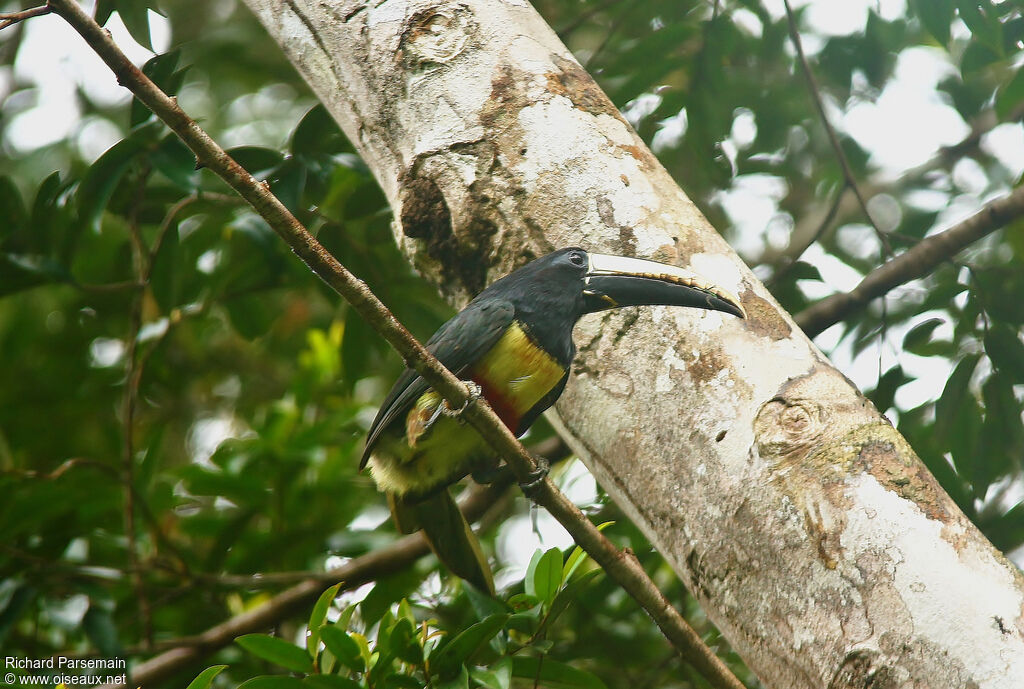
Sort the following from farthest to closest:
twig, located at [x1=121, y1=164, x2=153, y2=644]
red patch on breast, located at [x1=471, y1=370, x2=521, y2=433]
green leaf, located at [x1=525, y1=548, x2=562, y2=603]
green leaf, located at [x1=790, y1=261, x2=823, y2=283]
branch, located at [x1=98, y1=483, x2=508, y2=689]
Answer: green leaf, located at [x1=790, y1=261, x2=823, y2=283] → twig, located at [x1=121, y1=164, x2=153, y2=644] → branch, located at [x1=98, y1=483, x2=508, y2=689] → red patch on breast, located at [x1=471, y1=370, x2=521, y2=433] → green leaf, located at [x1=525, y1=548, x2=562, y2=603]

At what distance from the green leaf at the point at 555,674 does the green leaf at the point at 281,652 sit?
1.55 ft

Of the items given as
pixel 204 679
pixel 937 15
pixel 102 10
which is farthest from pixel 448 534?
pixel 937 15

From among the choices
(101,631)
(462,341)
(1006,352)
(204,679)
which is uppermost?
(462,341)

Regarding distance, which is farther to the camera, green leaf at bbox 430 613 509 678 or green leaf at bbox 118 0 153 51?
green leaf at bbox 118 0 153 51

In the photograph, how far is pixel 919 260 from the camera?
2928 mm

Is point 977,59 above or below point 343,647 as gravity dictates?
above

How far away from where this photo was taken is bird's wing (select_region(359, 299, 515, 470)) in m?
2.21

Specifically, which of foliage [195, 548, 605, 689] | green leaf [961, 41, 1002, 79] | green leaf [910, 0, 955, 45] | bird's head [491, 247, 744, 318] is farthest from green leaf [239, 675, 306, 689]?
green leaf [961, 41, 1002, 79]

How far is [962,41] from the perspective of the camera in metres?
4.12

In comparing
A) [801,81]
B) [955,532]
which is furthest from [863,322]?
[955,532]

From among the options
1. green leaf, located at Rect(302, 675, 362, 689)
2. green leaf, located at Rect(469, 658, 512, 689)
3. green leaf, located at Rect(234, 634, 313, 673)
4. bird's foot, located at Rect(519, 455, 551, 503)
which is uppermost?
bird's foot, located at Rect(519, 455, 551, 503)

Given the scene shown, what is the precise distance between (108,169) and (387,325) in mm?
1660

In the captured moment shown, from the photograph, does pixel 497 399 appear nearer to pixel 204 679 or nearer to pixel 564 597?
pixel 564 597

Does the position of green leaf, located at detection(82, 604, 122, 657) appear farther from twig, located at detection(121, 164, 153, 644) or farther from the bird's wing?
the bird's wing
